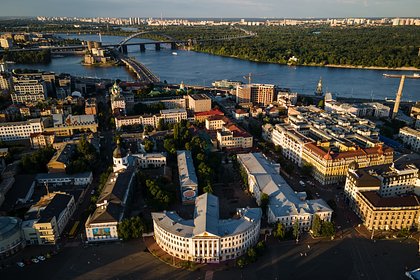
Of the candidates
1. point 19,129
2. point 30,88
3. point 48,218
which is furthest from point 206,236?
point 30,88

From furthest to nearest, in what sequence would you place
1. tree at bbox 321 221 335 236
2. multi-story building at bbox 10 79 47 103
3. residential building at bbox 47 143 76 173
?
1. multi-story building at bbox 10 79 47 103
2. residential building at bbox 47 143 76 173
3. tree at bbox 321 221 335 236

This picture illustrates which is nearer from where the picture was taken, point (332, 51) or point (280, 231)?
point (280, 231)

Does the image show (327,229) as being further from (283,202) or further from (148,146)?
(148,146)

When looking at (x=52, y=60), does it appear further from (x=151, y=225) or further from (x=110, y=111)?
(x=151, y=225)

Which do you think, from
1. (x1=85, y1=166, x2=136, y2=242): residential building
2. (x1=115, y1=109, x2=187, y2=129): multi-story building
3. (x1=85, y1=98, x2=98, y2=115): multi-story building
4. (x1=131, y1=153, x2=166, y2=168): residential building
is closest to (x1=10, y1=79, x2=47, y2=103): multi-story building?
(x1=85, y1=98, x2=98, y2=115): multi-story building

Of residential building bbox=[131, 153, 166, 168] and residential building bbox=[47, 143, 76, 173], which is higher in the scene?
residential building bbox=[47, 143, 76, 173]

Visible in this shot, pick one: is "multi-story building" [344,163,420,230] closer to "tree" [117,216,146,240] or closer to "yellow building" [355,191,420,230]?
"yellow building" [355,191,420,230]
